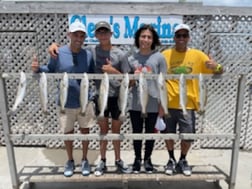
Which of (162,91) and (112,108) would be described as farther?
(112,108)

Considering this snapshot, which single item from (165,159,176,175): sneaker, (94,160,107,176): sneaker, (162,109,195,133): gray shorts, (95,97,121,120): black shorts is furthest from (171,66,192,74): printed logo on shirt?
(94,160,107,176): sneaker

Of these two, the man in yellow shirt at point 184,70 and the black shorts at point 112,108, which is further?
the black shorts at point 112,108

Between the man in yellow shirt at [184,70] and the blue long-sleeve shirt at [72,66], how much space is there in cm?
83

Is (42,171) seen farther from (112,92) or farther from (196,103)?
(196,103)

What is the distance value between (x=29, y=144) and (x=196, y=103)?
3.02 m

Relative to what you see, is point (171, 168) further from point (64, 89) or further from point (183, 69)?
point (64, 89)

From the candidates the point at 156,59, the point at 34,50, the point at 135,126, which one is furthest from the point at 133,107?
the point at 34,50

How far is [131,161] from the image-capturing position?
4.91 metres

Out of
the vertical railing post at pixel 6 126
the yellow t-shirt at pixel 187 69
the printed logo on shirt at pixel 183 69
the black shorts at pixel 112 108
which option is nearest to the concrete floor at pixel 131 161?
the vertical railing post at pixel 6 126

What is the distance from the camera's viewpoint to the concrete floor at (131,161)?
4129 mm

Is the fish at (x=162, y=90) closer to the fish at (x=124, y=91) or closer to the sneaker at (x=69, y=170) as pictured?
the fish at (x=124, y=91)

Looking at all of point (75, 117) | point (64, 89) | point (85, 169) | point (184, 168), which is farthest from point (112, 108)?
point (184, 168)

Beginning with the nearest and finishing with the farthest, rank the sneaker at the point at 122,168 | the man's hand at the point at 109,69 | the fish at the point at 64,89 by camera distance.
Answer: the fish at the point at 64,89
the man's hand at the point at 109,69
the sneaker at the point at 122,168

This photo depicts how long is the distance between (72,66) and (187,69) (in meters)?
1.20
